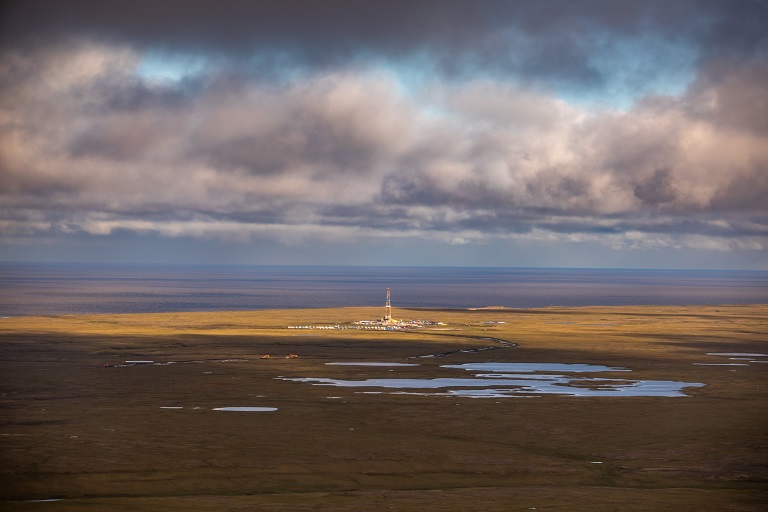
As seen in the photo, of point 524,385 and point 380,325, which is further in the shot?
point 380,325

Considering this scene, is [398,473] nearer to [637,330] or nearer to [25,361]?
[25,361]

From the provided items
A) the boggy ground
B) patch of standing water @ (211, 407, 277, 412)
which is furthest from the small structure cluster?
patch of standing water @ (211, 407, 277, 412)

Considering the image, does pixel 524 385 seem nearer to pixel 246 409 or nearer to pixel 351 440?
pixel 246 409

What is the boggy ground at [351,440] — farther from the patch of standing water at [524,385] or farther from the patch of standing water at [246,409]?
the patch of standing water at [524,385]

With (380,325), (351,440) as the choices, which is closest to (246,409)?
(351,440)

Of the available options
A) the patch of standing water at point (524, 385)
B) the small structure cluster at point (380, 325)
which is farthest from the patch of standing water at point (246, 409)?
the small structure cluster at point (380, 325)

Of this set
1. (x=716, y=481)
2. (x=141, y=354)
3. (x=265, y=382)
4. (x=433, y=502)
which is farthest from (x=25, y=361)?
(x=716, y=481)
